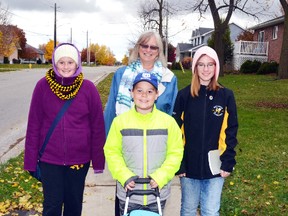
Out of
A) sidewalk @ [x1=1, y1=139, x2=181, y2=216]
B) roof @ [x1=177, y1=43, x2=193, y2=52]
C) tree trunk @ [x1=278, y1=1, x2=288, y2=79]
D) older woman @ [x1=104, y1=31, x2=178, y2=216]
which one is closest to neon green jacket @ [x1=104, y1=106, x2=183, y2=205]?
older woman @ [x1=104, y1=31, x2=178, y2=216]

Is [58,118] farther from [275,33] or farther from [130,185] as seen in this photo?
[275,33]

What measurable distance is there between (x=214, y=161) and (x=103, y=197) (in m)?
2.20

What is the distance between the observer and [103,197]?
509cm

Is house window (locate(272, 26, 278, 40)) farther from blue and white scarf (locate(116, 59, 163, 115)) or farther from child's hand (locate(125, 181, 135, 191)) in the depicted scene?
child's hand (locate(125, 181, 135, 191))

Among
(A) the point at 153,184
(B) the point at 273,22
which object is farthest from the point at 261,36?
(A) the point at 153,184

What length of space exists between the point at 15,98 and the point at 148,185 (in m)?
14.5

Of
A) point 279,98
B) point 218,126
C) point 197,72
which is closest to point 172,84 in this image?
point 197,72

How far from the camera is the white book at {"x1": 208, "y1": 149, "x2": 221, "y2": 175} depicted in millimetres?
3369

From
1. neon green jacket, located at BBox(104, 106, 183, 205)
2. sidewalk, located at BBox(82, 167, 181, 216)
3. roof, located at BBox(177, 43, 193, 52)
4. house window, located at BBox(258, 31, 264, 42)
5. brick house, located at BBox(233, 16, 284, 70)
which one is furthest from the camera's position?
roof, located at BBox(177, 43, 193, 52)

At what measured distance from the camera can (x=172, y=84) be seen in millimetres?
3822

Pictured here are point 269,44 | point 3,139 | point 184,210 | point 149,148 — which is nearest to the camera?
point 149,148

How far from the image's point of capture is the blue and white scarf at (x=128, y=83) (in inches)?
148

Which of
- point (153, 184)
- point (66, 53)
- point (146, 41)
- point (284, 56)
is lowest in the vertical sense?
point (153, 184)

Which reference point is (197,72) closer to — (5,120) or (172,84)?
(172,84)
